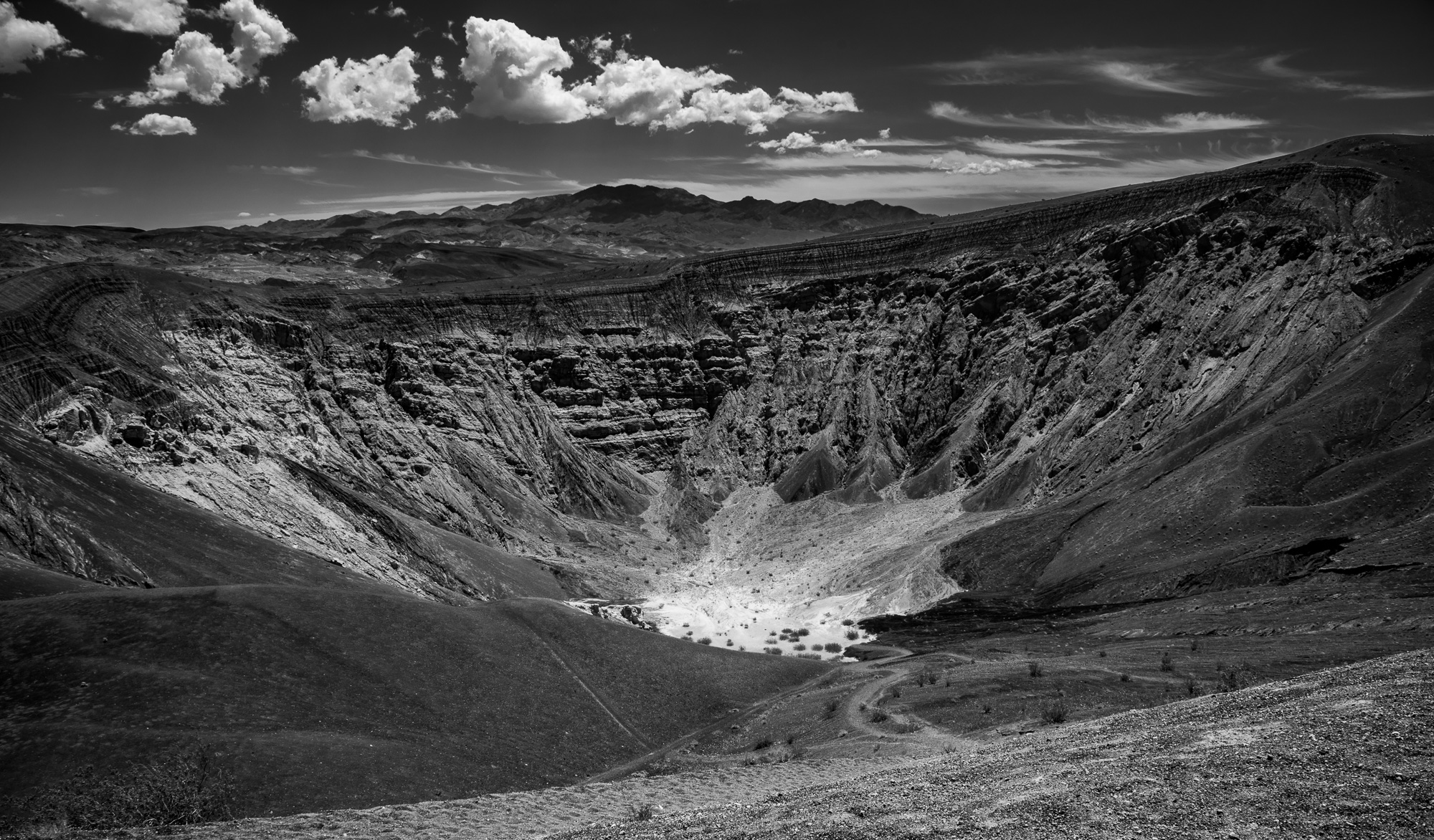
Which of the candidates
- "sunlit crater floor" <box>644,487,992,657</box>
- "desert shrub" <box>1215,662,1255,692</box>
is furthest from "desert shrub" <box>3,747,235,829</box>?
"sunlit crater floor" <box>644,487,992,657</box>

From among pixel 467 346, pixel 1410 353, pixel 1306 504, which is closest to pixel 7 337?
pixel 467 346

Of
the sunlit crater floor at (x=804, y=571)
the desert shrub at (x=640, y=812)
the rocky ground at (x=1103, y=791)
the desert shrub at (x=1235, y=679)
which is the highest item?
the rocky ground at (x=1103, y=791)

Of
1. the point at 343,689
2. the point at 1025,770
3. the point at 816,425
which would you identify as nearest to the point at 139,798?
the point at 343,689

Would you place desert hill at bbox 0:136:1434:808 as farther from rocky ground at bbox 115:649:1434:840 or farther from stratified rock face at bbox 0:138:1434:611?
rocky ground at bbox 115:649:1434:840

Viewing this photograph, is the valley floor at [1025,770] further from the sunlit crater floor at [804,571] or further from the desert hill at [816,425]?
the sunlit crater floor at [804,571]

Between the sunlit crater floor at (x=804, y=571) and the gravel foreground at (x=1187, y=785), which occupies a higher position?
the gravel foreground at (x=1187, y=785)

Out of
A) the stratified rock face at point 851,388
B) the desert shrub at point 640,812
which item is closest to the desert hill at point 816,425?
the stratified rock face at point 851,388

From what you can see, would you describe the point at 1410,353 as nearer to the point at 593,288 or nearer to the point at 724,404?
the point at 724,404
